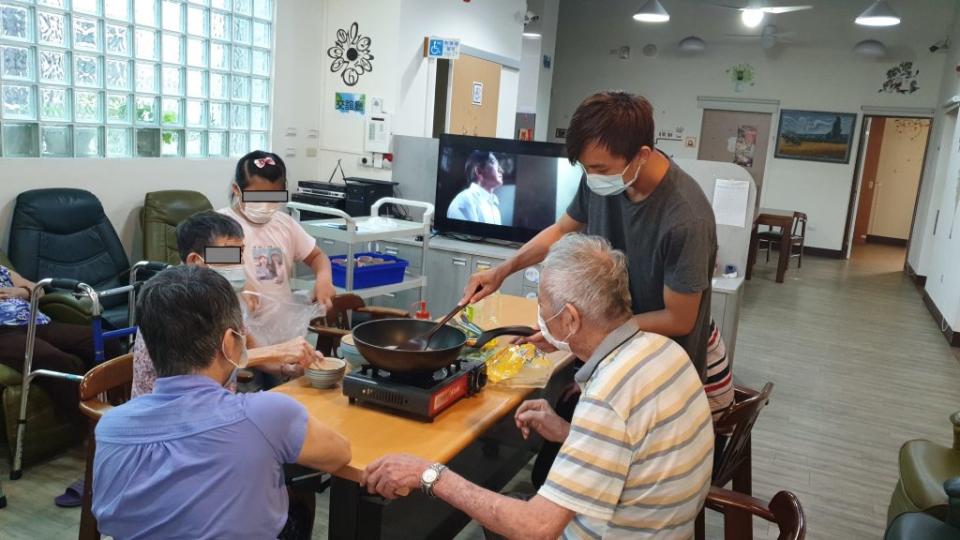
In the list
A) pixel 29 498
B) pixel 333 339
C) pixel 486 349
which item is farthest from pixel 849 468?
pixel 29 498

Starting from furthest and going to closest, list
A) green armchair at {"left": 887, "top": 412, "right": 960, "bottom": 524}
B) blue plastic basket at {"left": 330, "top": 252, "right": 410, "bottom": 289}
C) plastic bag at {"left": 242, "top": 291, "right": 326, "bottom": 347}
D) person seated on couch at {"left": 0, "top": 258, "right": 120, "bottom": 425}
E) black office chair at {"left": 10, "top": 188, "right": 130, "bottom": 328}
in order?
1. blue plastic basket at {"left": 330, "top": 252, "right": 410, "bottom": 289}
2. black office chair at {"left": 10, "top": 188, "right": 130, "bottom": 328}
3. person seated on couch at {"left": 0, "top": 258, "right": 120, "bottom": 425}
4. plastic bag at {"left": 242, "top": 291, "right": 326, "bottom": 347}
5. green armchair at {"left": 887, "top": 412, "right": 960, "bottom": 524}

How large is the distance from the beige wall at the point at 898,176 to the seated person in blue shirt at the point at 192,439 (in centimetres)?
1234

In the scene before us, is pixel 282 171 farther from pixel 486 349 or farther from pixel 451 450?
pixel 451 450

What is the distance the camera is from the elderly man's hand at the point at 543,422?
5.33ft

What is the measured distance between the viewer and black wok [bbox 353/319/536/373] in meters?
1.72

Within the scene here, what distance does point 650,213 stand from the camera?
1926mm

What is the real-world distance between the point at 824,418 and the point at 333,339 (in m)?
2.96

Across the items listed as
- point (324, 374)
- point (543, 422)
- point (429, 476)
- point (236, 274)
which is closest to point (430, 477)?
point (429, 476)

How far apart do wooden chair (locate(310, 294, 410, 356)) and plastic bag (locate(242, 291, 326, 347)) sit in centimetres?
8

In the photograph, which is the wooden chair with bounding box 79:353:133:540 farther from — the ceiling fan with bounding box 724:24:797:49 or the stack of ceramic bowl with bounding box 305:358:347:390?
the ceiling fan with bounding box 724:24:797:49

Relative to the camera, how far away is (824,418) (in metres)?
4.08

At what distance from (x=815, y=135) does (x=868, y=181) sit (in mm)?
2356

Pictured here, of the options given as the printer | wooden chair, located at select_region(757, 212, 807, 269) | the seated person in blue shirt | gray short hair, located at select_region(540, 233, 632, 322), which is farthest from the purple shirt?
wooden chair, located at select_region(757, 212, 807, 269)

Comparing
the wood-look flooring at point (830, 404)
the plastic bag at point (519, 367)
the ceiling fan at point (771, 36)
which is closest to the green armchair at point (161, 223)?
the wood-look flooring at point (830, 404)
